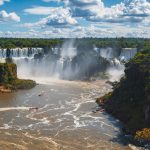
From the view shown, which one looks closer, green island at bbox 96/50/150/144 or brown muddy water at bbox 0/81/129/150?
brown muddy water at bbox 0/81/129/150

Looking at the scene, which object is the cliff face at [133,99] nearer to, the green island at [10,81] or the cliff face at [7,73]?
the green island at [10,81]

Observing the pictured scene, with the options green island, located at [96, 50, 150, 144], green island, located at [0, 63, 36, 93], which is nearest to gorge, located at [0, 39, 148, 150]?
green island, located at [96, 50, 150, 144]

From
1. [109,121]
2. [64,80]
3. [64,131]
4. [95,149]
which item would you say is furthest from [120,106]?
[64,80]

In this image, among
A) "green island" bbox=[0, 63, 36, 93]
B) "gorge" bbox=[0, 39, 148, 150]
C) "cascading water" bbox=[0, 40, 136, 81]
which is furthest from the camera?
"cascading water" bbox=[0, 40, 136, 81]

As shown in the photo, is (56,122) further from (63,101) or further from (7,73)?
(7,73)

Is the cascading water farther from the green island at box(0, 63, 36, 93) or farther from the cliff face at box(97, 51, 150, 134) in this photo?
the cliff face at box(97, 51, 150, 134)

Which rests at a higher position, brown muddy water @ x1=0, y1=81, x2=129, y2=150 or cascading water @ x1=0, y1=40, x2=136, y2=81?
cascading water @ x1=0, y1=40, x2=136, y2=81

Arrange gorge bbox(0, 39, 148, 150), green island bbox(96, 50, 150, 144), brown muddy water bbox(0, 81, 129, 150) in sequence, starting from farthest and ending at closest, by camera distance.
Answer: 1. green island bbox(96, 50, 150, 144)
2. gorge bbox(0, 39, 148, 150)
3. brown muddy water bbox(0, 81, 129, 150)
